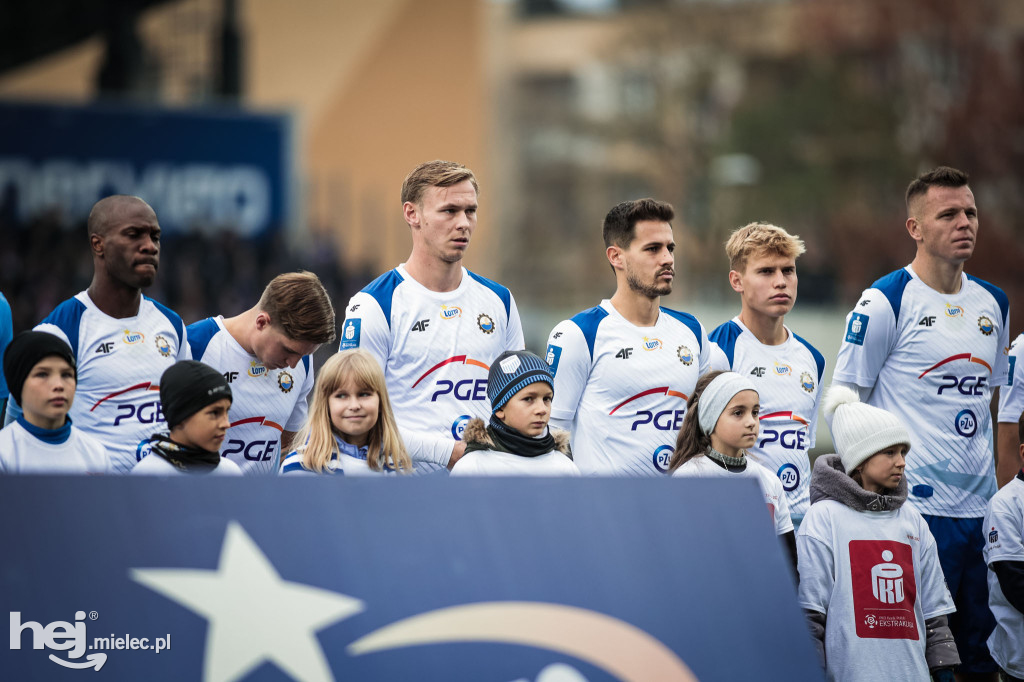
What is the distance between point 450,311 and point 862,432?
6.72ft

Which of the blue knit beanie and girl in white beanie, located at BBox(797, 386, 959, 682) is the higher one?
→ the blue knit beanie

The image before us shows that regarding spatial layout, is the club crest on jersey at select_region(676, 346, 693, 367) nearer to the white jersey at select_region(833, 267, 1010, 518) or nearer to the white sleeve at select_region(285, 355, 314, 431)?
the white jersey at select_region(833, 267, 1010, 518)

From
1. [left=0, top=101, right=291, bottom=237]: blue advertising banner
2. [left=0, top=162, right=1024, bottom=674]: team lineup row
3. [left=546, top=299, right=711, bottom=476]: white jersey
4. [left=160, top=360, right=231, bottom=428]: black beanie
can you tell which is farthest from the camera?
[left=0, top=101, right=291, bottom=237]: blue advertising banner

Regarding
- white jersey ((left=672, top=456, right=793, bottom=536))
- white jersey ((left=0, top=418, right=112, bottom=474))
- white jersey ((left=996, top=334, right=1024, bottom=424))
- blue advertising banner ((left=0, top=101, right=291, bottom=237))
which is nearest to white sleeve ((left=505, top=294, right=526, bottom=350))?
white jersey ((left=672, top=456, right=793, bottom=536))

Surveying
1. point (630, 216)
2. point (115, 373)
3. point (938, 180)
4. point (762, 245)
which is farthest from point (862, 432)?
point (115, 373)

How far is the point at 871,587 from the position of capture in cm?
498

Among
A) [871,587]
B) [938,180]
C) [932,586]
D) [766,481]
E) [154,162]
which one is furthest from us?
[154,162]

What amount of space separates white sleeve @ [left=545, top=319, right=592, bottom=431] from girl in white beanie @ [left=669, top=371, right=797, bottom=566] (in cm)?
68

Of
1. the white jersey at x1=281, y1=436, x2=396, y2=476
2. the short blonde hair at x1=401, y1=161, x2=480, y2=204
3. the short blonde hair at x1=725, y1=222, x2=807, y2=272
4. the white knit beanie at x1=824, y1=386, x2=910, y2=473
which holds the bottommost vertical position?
the white jersey at x1=281, y1=436, x2=396, y2=476

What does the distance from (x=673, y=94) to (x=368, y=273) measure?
1655 cm

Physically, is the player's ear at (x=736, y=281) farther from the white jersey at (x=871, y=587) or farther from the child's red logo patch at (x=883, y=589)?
the child's red logo patch at (x=883, y=589)

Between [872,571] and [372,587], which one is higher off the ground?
[372,587]

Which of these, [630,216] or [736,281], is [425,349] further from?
[736,281]

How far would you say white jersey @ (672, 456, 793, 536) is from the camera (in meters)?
5.25
